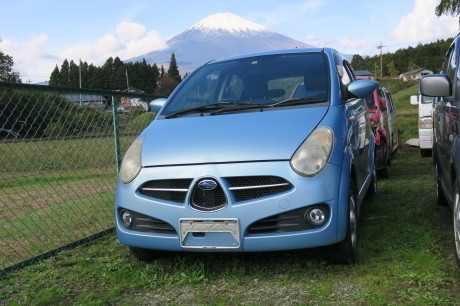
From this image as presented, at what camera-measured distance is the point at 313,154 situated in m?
3.28

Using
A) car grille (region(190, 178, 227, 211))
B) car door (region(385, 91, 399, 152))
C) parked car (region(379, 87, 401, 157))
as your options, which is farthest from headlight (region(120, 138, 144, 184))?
car door (region(385, 91, 399, 152))

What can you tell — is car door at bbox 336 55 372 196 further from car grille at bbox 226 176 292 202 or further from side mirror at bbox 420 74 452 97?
car grille at bbox 226 176 292 202

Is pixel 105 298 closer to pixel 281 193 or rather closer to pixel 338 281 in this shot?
pixel 281 193

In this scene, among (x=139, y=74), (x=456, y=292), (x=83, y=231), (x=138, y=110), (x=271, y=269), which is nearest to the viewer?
(x=456, y=292)

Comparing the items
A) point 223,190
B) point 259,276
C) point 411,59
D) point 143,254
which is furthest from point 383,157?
point 411,59

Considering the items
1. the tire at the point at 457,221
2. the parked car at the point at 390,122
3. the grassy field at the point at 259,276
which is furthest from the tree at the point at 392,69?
the tire at the point at 457,221

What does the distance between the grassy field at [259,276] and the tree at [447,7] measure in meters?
27.5

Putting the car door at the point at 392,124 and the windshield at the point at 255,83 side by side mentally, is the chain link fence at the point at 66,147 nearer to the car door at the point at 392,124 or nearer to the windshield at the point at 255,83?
the windshield at the point at 255,83

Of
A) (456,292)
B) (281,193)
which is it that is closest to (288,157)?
(281,193)

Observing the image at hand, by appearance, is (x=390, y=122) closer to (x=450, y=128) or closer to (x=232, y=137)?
(x=450, y=128)

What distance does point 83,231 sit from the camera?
Result: 17.4ft

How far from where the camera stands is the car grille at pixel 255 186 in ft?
10.6

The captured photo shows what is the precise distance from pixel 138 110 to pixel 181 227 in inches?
152

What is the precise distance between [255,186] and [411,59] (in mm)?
101188
